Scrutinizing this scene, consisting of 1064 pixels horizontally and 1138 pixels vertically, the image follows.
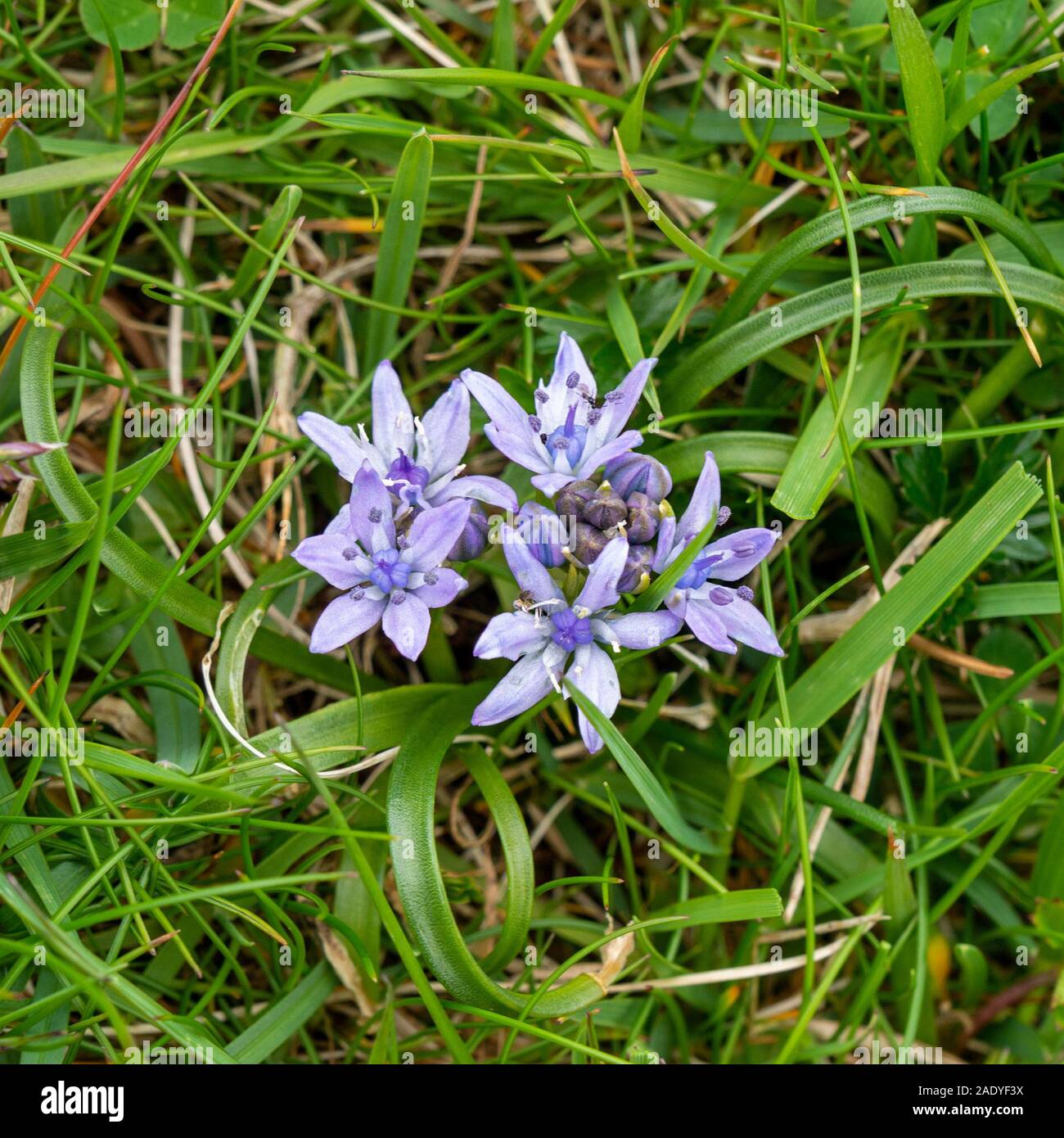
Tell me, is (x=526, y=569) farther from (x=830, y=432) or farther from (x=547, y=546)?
(x=830, y=432)

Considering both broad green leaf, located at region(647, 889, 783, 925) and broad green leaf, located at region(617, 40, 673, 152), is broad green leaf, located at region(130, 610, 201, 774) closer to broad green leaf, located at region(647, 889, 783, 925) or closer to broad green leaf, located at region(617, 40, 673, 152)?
broad green leaf, located at region(647, 889, 783, 925)

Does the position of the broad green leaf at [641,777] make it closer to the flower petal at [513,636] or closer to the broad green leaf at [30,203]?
the flower petal at [513,636]

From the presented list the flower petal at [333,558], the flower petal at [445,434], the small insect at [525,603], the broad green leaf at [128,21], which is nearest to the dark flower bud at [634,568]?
the small insect at [525,603]

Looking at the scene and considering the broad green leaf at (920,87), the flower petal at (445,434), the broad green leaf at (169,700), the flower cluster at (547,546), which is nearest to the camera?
the flower cluster at (547,546)

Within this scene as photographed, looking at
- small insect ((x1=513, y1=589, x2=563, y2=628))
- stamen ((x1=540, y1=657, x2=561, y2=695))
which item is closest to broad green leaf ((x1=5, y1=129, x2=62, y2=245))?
small insect ((x1=513, y1=589, x2=563, y2=628))

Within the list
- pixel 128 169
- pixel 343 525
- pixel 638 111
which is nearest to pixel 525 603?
pixel 343 525

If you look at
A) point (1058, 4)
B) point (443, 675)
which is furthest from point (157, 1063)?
point (1058, 4)
